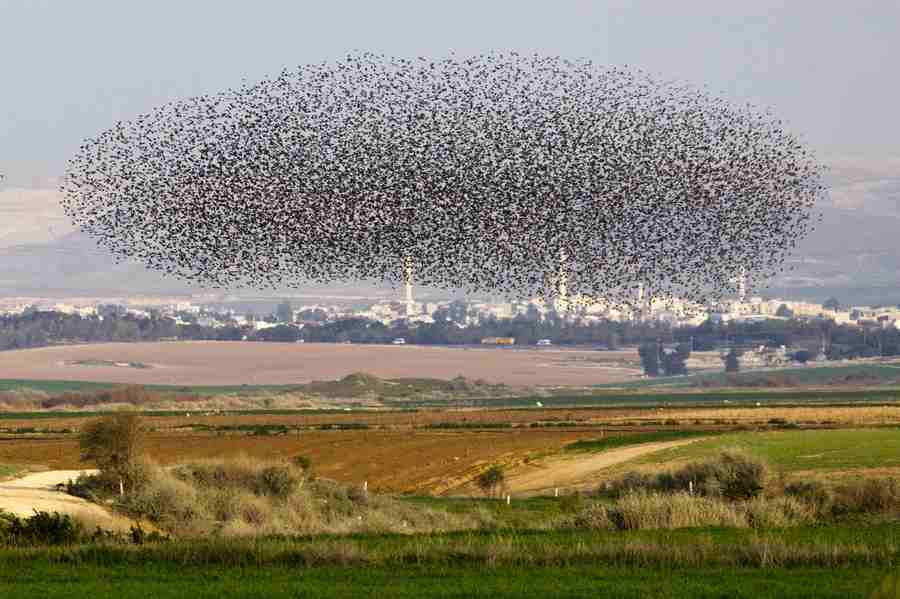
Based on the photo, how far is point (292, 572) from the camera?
73.9 feet

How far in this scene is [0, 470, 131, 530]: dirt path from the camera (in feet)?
117

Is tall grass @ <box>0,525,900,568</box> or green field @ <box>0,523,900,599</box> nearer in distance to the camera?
green field @ <box>0,523,900,599</box>

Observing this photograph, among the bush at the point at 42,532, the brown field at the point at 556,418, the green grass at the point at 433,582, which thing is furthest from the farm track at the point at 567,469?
the green grass at the point at 433,582

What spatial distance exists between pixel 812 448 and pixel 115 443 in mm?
30299

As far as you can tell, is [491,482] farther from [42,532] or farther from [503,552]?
[503,552]

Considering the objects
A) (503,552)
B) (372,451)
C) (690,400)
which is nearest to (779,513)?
(503,552)

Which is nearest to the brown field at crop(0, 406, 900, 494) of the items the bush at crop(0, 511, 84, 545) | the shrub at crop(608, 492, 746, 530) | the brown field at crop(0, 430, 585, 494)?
the brown field at crop(0, 430, 585, 494)

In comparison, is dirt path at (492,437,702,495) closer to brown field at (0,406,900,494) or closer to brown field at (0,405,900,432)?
brown field at (0,406,900,494)

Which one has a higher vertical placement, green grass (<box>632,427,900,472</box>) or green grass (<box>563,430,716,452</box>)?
green grass (<box>632,427,900,472</box>)

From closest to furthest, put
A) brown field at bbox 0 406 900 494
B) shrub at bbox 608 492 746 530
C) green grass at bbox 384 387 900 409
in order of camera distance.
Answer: shrub at bbox 608 492 746 530
brown field at bbox 0 406 900 494
green grass at bbox 384 387 900 409

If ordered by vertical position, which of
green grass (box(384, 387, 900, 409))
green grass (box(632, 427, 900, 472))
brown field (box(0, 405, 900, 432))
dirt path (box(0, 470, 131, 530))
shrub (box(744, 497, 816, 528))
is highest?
shrub (box(744, 497, 816, 528))

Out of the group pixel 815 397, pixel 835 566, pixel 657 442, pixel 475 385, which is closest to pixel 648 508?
pixel 835 566

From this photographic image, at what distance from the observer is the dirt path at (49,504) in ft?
117

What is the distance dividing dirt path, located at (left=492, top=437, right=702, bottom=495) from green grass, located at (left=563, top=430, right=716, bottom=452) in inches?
68.2
